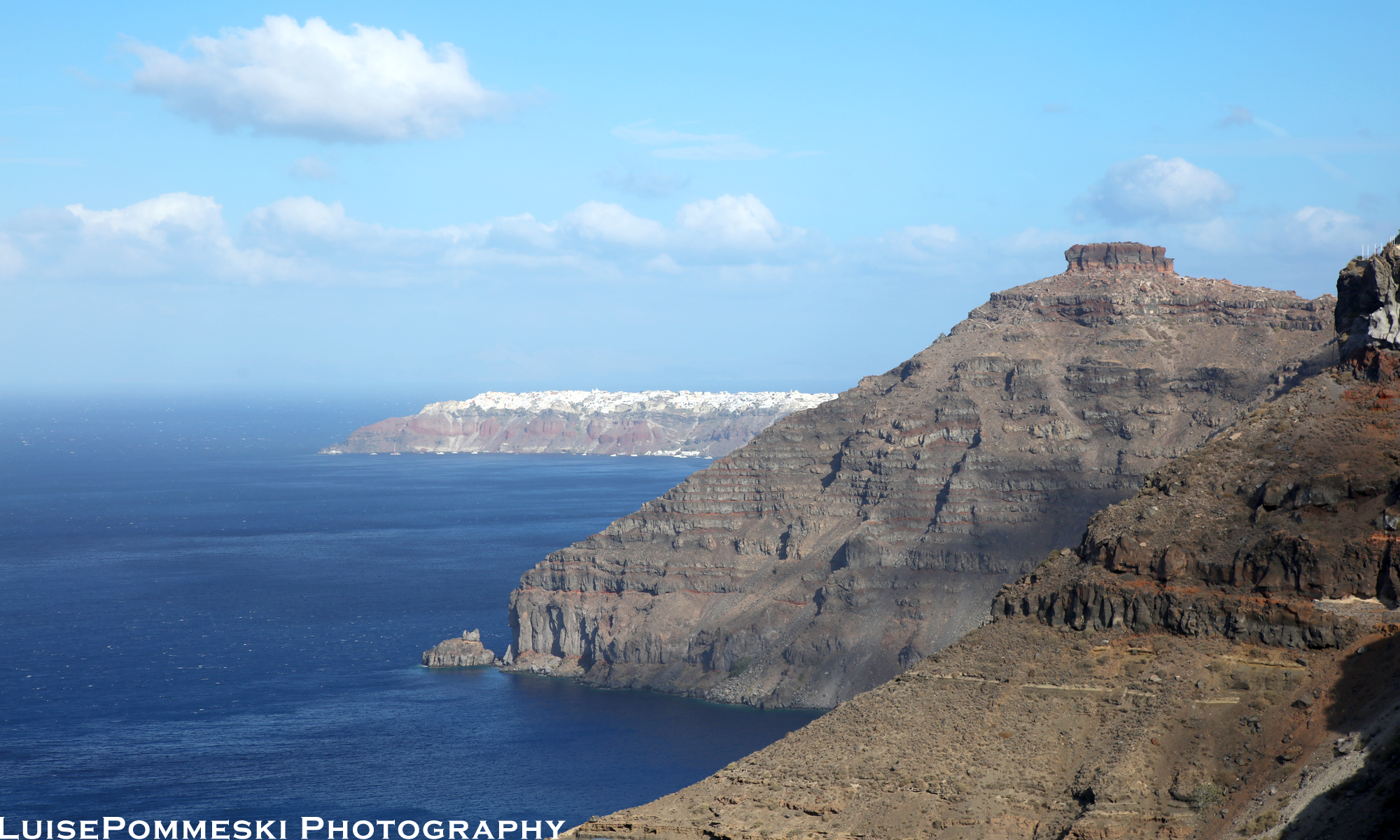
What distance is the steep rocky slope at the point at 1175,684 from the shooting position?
51312 millimetres


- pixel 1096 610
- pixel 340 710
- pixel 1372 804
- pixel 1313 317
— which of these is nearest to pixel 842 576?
pixel 340 710

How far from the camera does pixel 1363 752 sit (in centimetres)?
4772

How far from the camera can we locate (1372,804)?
43688 mm

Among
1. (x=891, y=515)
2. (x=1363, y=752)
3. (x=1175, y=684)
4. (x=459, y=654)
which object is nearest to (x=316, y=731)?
(x=459, y=654)

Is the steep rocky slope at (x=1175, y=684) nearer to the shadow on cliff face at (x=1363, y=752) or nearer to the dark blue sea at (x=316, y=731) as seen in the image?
the shadow on cliff face at (x=1363, y=752)

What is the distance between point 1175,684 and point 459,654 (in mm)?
133464

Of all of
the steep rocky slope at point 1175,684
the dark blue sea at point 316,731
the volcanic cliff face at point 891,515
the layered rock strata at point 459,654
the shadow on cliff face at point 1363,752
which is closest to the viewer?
the shadow on cliff face at point 1363,752

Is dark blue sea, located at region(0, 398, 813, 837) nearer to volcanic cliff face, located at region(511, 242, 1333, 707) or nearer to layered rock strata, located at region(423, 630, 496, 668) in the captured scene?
layered rock strata, located at region(423, 630, 496, 668)

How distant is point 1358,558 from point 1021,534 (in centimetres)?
11699

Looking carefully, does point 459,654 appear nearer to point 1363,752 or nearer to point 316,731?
point 316,731

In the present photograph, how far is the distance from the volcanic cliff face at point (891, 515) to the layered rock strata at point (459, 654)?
16.9 feet

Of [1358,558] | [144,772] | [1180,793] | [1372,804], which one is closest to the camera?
[1372,804]

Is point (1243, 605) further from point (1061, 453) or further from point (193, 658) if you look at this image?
point (193, 658)

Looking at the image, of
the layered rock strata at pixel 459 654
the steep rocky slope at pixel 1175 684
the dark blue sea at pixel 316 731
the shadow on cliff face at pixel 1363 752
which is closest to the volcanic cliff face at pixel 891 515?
the layered rock strata at pixel 459 654
